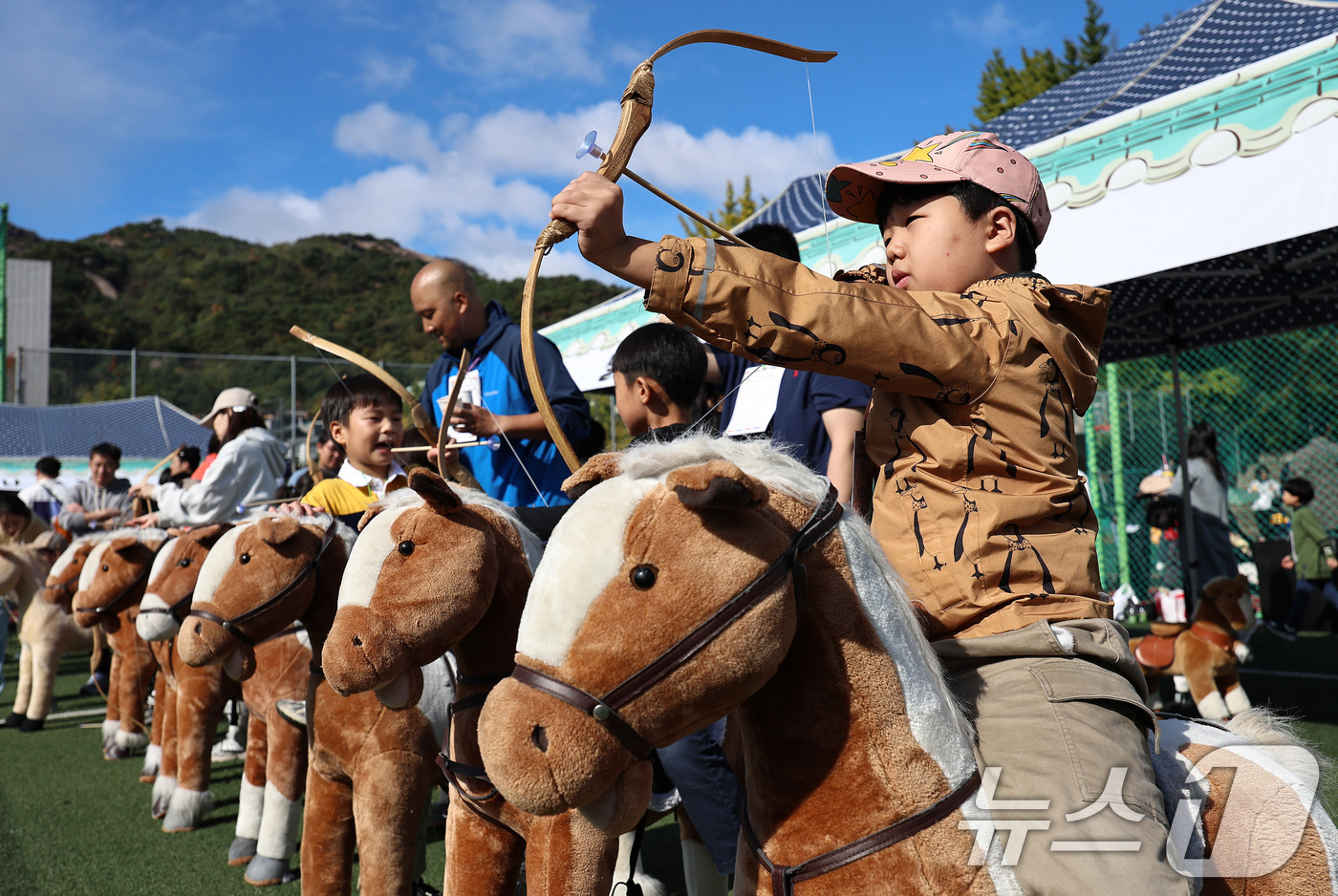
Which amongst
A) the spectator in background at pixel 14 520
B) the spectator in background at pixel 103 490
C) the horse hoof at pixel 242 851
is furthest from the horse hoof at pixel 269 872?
the spectator in background at pixel 14 520

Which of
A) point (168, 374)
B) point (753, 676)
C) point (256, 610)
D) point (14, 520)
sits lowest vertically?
point (14, 520)

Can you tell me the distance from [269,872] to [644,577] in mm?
3398

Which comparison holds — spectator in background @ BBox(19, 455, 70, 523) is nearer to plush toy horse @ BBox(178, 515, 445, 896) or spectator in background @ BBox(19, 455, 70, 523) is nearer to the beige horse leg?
plush toy horse @ BBox(178, 515, 445, 896)

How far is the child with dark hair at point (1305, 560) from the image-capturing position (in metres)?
9.96

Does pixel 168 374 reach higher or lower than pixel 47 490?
higher

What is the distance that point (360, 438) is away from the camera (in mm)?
4078

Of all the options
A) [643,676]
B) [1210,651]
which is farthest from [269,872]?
[1210,651]

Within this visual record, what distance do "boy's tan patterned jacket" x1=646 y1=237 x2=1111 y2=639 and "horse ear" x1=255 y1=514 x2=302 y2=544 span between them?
247 cm

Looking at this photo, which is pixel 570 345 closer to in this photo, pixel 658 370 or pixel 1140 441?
pixel 658 370

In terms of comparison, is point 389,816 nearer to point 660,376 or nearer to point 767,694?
point 660,376

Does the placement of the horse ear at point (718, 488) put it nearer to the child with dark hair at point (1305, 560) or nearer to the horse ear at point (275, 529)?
Result: the horse ear at point (275, 529)

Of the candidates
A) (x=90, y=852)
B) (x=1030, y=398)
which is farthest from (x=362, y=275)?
(x=1030, y=398)

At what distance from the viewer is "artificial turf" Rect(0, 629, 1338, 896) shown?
3.98 meters

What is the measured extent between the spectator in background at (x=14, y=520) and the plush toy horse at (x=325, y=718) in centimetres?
729
